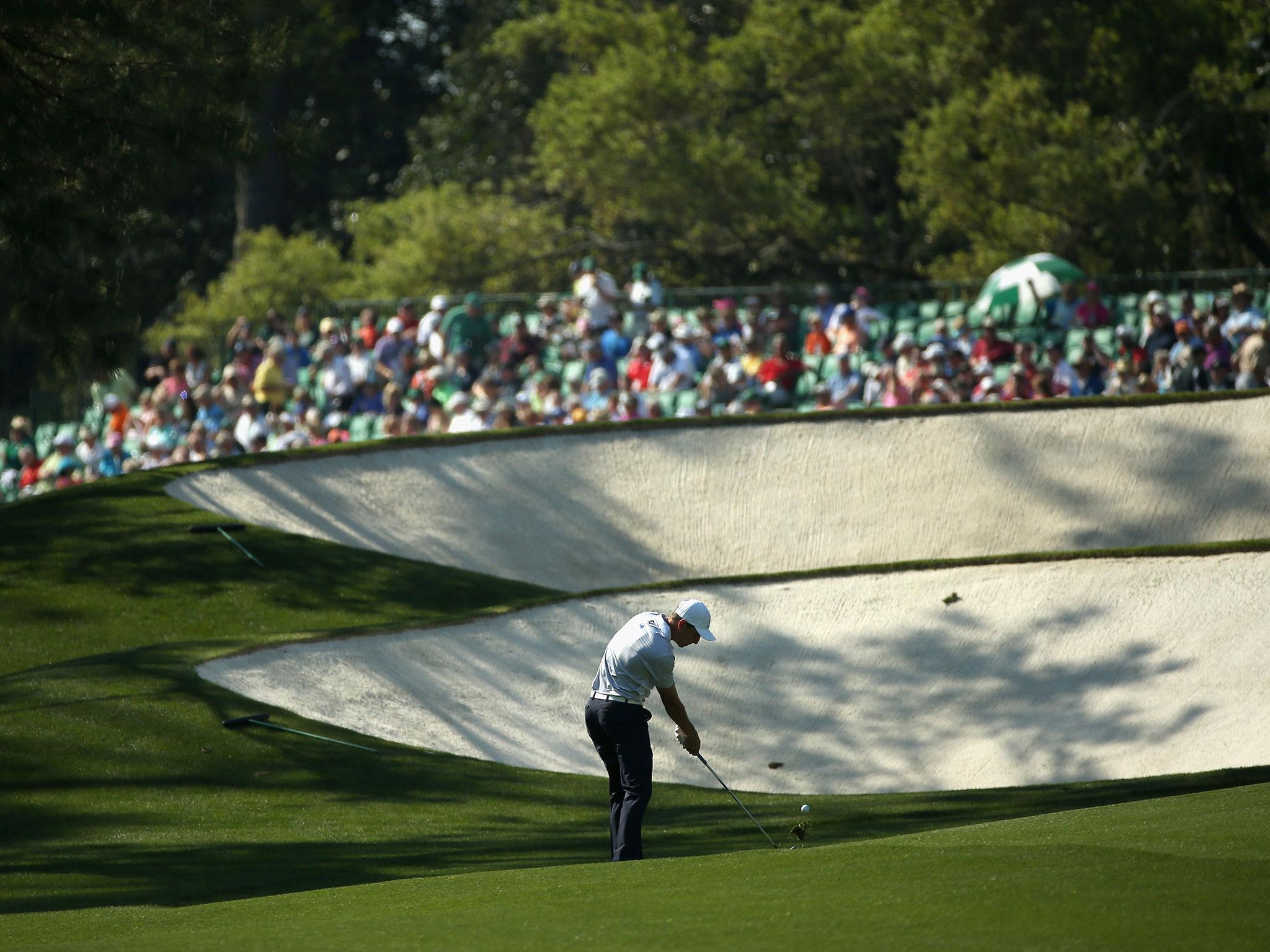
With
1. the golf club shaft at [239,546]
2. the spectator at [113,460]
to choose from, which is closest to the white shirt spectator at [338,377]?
the spectator at [113,460]

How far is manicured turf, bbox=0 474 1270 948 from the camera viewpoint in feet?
23.8

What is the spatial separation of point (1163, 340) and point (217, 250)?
33.6 meters

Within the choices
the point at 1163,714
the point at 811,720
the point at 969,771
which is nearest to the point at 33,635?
the point at 811,720

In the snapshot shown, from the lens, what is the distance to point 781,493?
59.3 ft

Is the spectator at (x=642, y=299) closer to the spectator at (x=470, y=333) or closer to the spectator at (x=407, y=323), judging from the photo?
the spectator at (x=470, y=333)

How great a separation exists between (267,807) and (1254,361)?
42.0ft

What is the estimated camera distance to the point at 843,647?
1368 cm

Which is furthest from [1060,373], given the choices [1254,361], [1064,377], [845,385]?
[845,385]

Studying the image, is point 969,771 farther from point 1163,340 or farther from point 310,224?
point 310,224

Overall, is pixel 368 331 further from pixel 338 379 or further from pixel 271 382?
pixel 271 382

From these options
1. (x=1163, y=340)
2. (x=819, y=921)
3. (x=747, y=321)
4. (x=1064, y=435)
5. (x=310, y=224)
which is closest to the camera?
(x=819, y=921)

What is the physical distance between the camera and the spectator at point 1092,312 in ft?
66.6

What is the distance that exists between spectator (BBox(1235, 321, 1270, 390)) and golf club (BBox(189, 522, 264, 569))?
11142 mm

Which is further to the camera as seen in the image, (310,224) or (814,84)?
(310,224)
